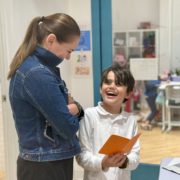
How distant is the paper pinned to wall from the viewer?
8.25 ft

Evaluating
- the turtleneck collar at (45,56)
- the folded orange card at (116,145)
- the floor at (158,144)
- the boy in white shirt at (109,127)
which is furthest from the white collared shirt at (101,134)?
the floor at (158,144)

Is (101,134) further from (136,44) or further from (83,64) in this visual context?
(83,64)

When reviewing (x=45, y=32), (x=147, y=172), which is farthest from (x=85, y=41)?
(x=45, y=32)

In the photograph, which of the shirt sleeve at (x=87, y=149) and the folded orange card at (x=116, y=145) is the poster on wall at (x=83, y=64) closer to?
the shirt sleeve at (x=87, y=149)

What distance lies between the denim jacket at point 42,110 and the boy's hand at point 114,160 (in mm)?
173

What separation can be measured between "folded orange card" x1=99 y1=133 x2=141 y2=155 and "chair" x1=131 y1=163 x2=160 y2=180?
4.29 ft

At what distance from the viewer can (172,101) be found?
2.72m

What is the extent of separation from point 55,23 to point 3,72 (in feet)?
4.37

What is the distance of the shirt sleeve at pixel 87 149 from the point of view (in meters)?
1.47

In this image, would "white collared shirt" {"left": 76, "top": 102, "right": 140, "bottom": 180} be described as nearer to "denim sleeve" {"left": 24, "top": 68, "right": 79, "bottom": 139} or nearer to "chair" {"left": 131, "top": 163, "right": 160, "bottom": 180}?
"denim sleeve" {"left": 24, "top": 68, "right": 79, "bottom": 139}

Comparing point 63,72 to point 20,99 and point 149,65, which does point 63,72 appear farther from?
point 20,99

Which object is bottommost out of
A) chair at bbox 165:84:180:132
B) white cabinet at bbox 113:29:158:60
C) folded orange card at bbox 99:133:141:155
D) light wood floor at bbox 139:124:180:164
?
light wood floor at bbox 139:124:180:164

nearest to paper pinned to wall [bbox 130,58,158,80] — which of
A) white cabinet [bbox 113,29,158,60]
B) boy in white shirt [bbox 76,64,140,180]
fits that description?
white cabinet [bbox 113,29,158,60]

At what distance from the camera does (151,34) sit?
8.21ft
